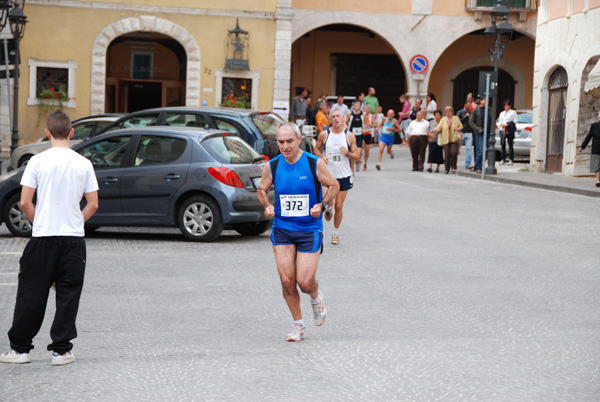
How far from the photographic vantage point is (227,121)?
17328 millimetres

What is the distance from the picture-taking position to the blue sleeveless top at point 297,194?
24.8 feet

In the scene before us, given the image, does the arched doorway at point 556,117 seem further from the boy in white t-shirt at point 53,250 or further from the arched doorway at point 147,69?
the boy in white t-shirt at point 53,250

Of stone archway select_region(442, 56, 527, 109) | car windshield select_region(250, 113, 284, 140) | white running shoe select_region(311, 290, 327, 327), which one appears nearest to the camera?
white running shoe select_region(311, 290, 327, 327)

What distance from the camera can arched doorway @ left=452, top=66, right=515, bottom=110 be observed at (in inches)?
1761

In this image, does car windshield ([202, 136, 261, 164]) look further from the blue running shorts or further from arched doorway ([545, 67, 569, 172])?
arched doorway ([545, 67, 569, 172])

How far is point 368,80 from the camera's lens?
4516 cm

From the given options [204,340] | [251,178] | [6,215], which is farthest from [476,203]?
[204,340]

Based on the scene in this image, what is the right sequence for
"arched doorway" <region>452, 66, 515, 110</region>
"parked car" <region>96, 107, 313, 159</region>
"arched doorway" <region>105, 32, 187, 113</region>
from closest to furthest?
"parked car" <region>96, 107, 313, 159</region>, "arched doorway" <region>105, 32, 187, 113</region>, "arched doorway" <region>452, 66, 515, 110</region>

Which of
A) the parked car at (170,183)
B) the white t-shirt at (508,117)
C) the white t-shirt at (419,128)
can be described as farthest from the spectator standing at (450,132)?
the parked car at (170,183)

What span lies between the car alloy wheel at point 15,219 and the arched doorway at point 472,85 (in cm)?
3295

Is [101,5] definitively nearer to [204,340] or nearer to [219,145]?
[219,145]

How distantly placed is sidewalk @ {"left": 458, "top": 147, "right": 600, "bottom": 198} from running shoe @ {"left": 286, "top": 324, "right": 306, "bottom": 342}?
1622cm

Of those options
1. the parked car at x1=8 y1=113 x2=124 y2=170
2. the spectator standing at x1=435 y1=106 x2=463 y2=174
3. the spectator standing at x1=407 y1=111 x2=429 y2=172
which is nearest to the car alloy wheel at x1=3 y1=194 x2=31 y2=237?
the parked car at x1=8 y1=113 x2=124 y2=170

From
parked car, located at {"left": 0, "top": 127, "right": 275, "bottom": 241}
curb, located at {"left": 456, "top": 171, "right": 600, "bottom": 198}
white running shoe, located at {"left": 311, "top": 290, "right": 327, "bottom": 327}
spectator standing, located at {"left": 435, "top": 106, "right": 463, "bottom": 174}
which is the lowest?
white running shoe, located at {"left": 311, "top": 290, "right": 327, "bottom": 327}
